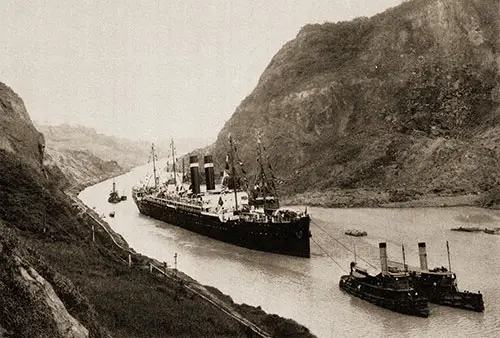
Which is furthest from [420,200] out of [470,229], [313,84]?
[313,84]

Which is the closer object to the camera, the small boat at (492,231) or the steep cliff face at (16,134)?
the steep cliff face at (16,134)

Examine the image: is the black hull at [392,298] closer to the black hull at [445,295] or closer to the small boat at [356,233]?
the black hull at [445,295]

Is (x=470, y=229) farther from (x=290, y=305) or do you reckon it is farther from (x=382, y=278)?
(x=290, y=305)

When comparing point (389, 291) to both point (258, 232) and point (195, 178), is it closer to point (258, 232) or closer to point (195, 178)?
point (258, 232)

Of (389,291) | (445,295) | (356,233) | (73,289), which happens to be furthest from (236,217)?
(73,289)

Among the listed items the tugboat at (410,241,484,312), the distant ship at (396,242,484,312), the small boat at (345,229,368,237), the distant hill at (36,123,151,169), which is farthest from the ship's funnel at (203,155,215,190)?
the distant hill at (36,123,151,169)

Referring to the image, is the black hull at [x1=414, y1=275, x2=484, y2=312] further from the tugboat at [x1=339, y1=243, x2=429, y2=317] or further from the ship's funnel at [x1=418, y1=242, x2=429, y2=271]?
the ship's funnel at [x1=418, y1=242, x2=429, y2=271]

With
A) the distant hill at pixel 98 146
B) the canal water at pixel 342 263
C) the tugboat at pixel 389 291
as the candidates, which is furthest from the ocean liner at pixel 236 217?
the distant hill at pixel 98 146
